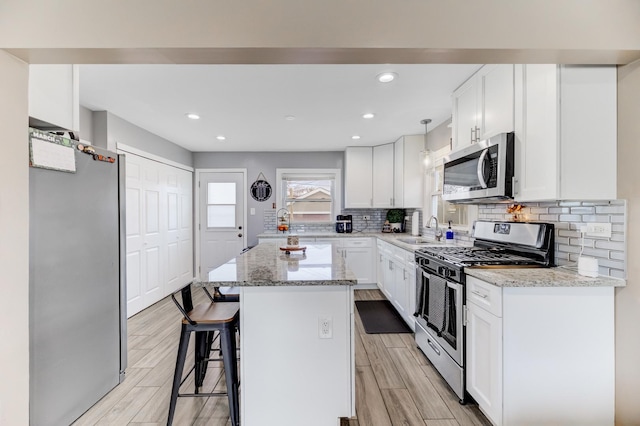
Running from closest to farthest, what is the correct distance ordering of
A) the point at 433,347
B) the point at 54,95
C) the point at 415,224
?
the point at 54,95 → the point at 433,347 → the point at 415,224

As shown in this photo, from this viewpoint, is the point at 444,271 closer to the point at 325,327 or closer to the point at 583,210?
the point at 583,210

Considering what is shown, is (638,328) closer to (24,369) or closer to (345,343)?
(345,343)

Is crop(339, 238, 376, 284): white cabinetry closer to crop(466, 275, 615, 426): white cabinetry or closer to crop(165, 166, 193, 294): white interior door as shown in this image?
crop(165, 166, 193, 294): white interior door

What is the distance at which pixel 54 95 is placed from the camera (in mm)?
1688

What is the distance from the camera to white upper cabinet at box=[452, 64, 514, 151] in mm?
1983

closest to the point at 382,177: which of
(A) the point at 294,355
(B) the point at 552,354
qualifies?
(B) the point at 552,354

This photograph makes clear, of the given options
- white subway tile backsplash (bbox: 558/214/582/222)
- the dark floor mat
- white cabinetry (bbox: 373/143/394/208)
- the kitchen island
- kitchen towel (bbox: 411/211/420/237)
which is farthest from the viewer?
white cabinetry (bbox: 373/143/394/208)

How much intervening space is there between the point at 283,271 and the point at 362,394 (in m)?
1.06

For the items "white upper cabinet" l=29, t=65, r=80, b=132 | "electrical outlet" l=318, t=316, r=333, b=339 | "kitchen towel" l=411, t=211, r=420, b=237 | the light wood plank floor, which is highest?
"white upper cabinet" l=29, t=65, r=80, b=132

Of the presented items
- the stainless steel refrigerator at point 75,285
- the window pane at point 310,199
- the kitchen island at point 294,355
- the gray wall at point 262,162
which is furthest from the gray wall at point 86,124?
the window pane at point 310,199

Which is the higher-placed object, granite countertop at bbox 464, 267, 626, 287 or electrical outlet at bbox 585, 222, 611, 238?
electrical outlet at bbox 585, 222, 611, 238

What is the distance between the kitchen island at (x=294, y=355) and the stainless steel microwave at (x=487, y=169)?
1246 mm

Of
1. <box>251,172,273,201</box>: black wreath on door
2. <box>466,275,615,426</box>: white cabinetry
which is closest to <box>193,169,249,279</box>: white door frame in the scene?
<box>251,172,273,201</box>: black wreath on door

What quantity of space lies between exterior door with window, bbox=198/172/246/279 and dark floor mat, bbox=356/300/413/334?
258 centimetres
